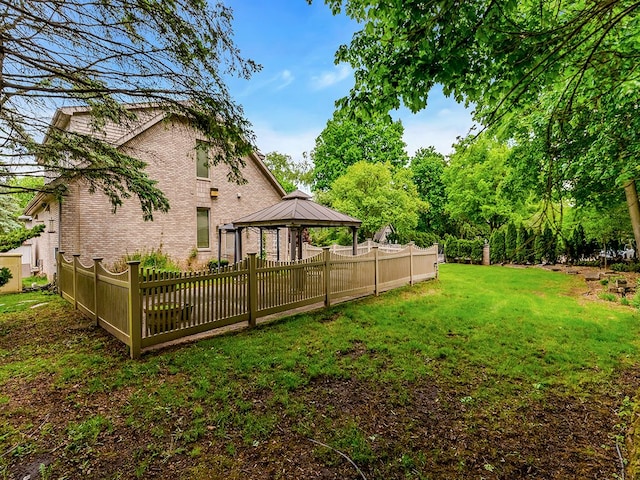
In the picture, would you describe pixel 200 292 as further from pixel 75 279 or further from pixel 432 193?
pixel 432 193

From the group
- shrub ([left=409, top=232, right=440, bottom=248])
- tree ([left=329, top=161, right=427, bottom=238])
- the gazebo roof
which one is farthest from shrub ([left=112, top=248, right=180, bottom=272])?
shrub ([left=409, top=232, right=440, bottom=248])

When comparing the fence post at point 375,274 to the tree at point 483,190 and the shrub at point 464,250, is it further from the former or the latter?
the tree at point 483,190

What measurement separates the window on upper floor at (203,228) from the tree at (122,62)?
838 cm

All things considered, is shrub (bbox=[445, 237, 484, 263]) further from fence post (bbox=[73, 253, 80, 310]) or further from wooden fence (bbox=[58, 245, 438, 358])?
fence post (bbox=[73, 253, 80, 310])

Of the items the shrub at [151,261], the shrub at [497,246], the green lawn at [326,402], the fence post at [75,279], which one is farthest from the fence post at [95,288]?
the shrub at [497,246]

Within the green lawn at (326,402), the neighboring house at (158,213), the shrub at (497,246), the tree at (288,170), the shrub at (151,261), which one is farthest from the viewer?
the tree at (288,170)

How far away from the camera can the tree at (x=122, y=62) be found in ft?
14.6

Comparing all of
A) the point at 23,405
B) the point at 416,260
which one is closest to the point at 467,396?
the point at 23,405

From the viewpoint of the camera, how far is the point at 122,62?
496cm

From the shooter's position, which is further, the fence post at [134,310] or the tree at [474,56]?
the fence post at [134,310]

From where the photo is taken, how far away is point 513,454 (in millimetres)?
2820

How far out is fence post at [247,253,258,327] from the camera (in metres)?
6.42

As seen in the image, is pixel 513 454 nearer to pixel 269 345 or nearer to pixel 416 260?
pixel 269 345

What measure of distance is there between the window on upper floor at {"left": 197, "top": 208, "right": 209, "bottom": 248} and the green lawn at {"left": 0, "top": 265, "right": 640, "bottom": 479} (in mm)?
7876
